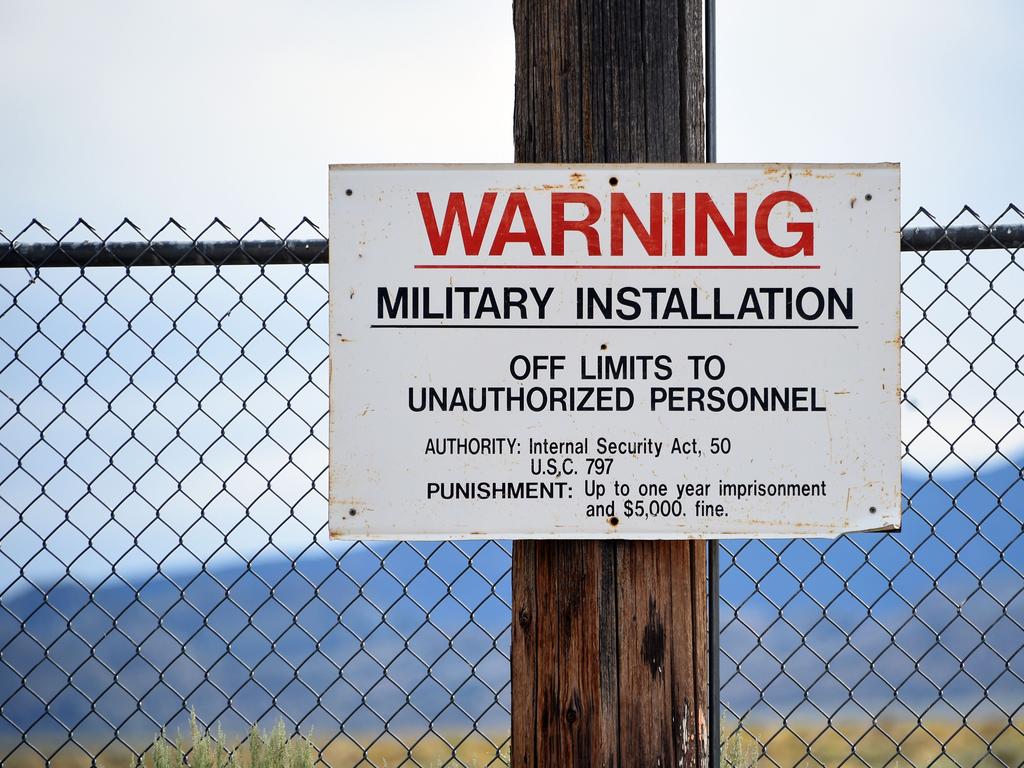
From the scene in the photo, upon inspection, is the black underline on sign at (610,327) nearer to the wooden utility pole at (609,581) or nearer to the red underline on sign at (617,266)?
the red underline on sign at (617,266)

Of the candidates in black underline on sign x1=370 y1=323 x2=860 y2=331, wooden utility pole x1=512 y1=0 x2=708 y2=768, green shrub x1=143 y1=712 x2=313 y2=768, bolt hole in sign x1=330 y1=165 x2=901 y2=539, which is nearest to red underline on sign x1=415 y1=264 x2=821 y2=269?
bolt hole in sign x1=330 y1=165 x2=901 y2=539

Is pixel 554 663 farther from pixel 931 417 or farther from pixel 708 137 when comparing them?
pixel 931 417

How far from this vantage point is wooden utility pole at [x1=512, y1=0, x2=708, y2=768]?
6.70 feet

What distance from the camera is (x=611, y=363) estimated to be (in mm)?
2062

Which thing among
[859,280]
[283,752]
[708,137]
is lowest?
[283,752]

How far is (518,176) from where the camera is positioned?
209 cm

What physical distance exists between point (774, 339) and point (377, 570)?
62.7 inches

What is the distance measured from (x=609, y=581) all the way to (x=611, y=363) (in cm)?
49

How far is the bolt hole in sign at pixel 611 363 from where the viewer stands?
81.1 inches

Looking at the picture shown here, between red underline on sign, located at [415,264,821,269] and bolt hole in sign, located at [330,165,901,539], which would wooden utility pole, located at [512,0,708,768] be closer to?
bolt hole in sign, located at [330,165,901,539]

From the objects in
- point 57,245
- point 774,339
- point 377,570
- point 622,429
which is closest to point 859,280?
point 774,339

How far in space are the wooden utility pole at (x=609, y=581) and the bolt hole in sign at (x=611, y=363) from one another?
8cm

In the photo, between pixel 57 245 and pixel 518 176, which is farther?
pixel 57 245

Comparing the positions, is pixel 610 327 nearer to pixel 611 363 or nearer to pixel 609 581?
pixel 611 363
